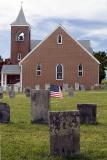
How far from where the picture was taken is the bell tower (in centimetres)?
8344

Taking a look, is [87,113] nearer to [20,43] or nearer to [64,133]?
[64,133]

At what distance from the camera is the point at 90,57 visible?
248ft

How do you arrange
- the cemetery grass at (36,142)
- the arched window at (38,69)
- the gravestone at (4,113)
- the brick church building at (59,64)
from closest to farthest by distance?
the cemetery grass at (36,142), the gravestone at (4,113), the brick church building at (59,64), the arched window at (38,69)

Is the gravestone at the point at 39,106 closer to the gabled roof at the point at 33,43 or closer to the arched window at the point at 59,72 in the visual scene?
the arched window at the point at 59,72

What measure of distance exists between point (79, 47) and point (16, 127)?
194 ft

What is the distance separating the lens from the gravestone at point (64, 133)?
11.5 m

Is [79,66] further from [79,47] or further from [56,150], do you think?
[56,150]

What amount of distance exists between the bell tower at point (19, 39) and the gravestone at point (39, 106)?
65.4 m

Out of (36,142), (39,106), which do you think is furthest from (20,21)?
(36,142)

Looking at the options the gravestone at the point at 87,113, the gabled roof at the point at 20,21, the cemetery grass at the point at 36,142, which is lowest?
the cemetery grass at the point at 36,142

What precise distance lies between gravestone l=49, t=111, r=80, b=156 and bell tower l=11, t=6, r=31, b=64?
72159 millimetres

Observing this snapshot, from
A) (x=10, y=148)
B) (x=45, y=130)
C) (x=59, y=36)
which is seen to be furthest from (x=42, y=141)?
(x=59, y=36)

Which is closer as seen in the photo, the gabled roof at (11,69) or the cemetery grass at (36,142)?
the cemetery grass at (36,142)

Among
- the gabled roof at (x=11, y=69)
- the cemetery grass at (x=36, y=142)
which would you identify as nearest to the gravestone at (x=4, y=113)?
the cemetery grass at (x=36, y=142)
